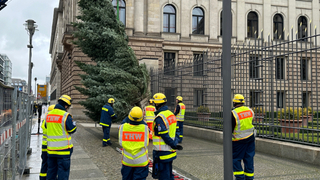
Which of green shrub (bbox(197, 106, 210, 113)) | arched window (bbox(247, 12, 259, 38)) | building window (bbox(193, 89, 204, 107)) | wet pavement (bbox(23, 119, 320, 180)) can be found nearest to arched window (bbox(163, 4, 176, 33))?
arched window (bbox(247, 12, 259, 38))

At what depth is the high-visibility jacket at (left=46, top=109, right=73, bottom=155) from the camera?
203 inches

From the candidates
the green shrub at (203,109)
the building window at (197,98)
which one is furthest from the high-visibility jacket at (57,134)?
the building window at (197,98)

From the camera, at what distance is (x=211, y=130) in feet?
39.5

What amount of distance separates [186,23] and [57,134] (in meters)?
26.2

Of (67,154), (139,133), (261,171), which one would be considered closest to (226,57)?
(139,133)

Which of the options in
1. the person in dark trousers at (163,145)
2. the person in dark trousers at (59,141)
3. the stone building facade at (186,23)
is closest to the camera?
the person in dark trousers at (163,145)

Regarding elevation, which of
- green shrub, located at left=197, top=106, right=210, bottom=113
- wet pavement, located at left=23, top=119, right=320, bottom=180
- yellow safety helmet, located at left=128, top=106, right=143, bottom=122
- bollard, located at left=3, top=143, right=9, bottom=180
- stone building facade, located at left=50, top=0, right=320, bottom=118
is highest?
stone building facade, located at left=50, top=0, right=320, bottom=118

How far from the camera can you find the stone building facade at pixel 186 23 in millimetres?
27016

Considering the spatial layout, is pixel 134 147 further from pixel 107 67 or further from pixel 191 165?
pixel 107 67

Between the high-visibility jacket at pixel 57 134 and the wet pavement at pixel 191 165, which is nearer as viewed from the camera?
the high-visibility jacket at pixel 57 134

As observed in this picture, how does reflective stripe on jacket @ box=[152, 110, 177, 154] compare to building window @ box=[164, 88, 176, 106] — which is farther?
building window @ box=[164, 88, 176, 106]

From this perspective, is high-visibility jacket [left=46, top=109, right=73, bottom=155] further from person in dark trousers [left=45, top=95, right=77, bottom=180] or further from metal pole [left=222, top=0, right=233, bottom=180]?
metal pole [left=222, top=0, right=233, bottom=180]

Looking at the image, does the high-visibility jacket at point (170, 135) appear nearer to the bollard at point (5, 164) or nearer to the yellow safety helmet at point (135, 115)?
the yellow safety helmet at point (135, 115)

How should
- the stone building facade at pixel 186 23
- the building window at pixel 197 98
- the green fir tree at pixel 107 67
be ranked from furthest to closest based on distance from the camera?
the stone building facade at pixel 186 23 → the building window at pixel 197 98 → the green fir tree at pixel 107 67
